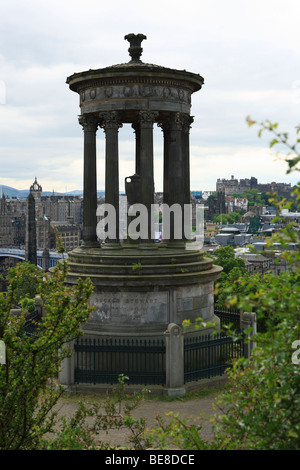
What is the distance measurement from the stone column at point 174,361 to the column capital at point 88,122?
1099 centimetres

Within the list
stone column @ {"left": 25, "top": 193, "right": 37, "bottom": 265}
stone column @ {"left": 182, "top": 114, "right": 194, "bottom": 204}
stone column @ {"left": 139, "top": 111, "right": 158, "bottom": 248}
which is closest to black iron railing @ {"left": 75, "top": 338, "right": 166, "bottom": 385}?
stone column @ {"left": 139, "top": 111, "right": 158, "bottom": 248}

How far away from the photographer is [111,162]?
2450 centimetres

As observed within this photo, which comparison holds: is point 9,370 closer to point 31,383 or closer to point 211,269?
point 31,383

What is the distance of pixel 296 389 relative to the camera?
30.8ft

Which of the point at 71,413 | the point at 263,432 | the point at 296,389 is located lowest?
the point at 71,413

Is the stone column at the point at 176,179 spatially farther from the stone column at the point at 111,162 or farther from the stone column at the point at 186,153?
the stone column at the point at 111,162

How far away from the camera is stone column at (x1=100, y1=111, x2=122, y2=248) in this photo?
24234 millimetres

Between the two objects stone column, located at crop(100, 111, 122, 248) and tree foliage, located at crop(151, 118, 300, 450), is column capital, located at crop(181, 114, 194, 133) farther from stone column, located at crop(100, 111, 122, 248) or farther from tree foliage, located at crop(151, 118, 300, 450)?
tree foliage, located at crop(151, 118, 300, 450)

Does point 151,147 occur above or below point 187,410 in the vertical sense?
above

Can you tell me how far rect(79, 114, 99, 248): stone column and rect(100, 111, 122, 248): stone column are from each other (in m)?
1.24

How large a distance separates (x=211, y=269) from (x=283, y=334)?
15.6 meters

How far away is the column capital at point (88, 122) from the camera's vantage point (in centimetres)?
2555
